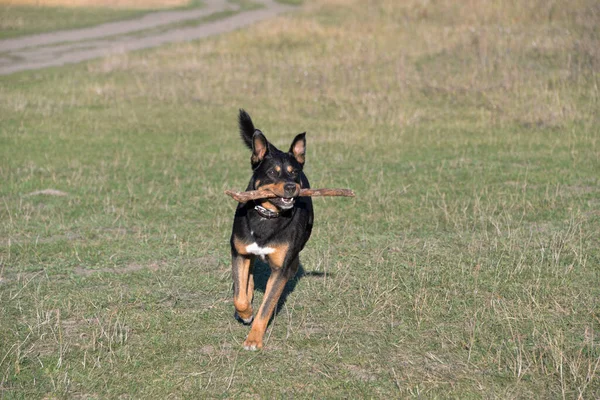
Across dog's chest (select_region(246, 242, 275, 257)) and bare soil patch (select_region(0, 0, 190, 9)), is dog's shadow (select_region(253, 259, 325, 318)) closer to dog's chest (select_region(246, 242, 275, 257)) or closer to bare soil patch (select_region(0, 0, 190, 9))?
dog's chest (select_region(246, 242, 275, 257))

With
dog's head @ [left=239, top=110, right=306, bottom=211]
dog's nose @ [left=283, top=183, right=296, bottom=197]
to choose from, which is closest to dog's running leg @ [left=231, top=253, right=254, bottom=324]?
dog's head @ [left=239, top=110, right=306, bottom=211]

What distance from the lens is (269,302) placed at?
596 centimetres

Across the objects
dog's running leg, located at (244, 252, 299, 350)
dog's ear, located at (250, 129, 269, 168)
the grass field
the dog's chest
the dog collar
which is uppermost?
dog's ear, located at (250, 129, 269, 168)

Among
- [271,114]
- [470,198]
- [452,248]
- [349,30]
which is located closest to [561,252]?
[452,248]

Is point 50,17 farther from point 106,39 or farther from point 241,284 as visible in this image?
point 241,284

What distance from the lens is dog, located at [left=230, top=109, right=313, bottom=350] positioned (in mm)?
5945

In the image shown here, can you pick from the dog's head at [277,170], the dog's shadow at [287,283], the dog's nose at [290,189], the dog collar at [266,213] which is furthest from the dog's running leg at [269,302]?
the dog's shadow at [287,283]

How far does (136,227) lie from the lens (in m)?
9.23

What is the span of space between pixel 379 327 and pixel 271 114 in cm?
1118

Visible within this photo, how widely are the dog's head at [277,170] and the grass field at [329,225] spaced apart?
999 mm

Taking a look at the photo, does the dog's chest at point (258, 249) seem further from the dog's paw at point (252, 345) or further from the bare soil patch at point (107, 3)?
the bare soil patch at point (107, 3)

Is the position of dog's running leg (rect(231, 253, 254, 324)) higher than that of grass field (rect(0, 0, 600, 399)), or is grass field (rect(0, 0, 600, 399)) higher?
dog's running leg (rect(231, 253, 254, 324))

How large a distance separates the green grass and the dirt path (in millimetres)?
646

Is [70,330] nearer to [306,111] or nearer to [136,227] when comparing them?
[136,227]
